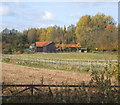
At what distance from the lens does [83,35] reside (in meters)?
62.1

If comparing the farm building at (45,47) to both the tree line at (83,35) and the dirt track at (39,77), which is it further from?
the dirt track at (39,77)

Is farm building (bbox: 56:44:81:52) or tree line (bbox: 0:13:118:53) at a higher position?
tree line (bbox: 0:13:118:53)

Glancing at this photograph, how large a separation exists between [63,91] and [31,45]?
201 ft

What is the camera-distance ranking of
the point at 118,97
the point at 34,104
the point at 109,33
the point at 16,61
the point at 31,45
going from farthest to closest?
the point at 31,45
the point at 109,33
the point at 16,61
the point at 118,97
the point at 34,104

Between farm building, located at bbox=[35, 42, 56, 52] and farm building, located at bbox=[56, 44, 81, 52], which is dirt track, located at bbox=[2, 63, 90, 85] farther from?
farm building, located at bbox=[56, 44, 81, 52]

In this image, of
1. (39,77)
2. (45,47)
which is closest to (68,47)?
(45,47)

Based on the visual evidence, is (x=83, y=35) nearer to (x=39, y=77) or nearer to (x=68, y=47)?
(x=68, y=47)

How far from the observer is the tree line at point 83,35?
4967 cm

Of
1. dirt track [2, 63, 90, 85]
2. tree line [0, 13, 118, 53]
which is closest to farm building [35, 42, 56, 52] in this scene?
tree line [0, 13, 118, 53]

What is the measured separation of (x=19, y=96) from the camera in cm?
493

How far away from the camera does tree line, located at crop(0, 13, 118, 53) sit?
1955 inches

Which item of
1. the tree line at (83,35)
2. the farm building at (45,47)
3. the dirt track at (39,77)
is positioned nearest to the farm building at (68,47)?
the tree line at (83,35)

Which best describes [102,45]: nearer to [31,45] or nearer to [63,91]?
[31,45]

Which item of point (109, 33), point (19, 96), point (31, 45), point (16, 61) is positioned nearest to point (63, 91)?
point (19, 96)
